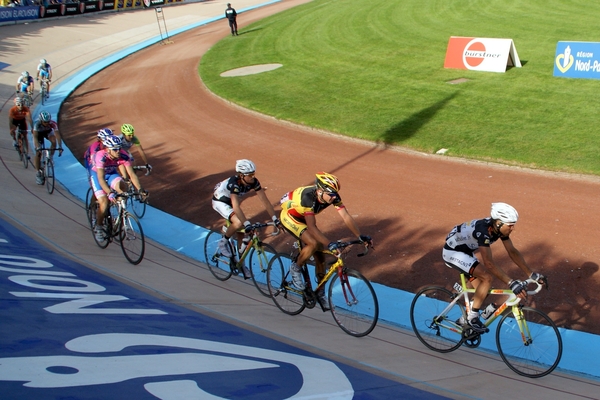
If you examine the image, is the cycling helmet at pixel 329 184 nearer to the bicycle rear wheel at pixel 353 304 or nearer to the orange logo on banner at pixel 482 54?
the bicycle rear wheel at pixel 353 304

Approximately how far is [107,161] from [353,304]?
4.78 meters

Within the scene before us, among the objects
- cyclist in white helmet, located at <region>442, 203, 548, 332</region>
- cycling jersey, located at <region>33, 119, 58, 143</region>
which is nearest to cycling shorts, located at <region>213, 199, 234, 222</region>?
cyclist in white helmet, located at <region>442, 203, 548, 332</region>

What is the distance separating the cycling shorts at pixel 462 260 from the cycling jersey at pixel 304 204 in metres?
1.34

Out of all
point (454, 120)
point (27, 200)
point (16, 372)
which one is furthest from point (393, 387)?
point (454, 120)

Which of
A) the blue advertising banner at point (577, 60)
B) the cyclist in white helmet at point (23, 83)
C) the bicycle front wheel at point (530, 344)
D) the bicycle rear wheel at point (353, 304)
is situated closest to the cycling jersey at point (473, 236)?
the bicycle front wheel at point (530, 344)

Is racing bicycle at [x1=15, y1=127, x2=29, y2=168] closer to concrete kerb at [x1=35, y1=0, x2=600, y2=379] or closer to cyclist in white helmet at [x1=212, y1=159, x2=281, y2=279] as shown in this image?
concrete kerb at [x1=35, y1=0, x2=600, y2=379]

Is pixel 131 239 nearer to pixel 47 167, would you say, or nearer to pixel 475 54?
pixel 47 167

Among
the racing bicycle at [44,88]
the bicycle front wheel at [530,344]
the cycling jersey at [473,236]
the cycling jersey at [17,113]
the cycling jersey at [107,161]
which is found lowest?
the bicycle front wheel at [530,344]

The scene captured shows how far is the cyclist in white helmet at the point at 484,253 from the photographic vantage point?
587cm

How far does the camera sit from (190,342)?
5945 mm

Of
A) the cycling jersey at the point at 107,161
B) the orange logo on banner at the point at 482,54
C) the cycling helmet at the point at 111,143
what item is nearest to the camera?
the cycling helmet at the point at 111,143

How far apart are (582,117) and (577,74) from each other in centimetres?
379

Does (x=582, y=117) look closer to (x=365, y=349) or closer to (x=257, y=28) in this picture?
(x=365, y=349)

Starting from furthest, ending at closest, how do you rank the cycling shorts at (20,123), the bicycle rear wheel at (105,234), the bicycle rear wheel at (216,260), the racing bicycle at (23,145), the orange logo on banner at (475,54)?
1. the orange logo on banner at (475,54)
2. the racing bicycle at (23,145)
3. the cycling shorts at (20,123)
4. the bicycle rear wheel at (105,234)
5. the bicycle rear wheel at (216,260)
